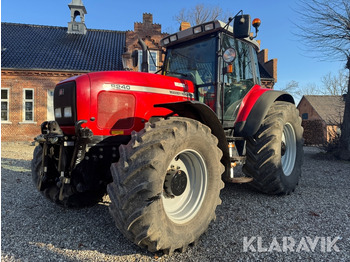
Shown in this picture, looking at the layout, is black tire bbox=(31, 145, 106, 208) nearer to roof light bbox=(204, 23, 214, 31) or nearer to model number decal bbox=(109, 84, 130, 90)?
model number decal bbox=(109, 84, 130, 90)

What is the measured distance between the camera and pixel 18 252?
2561 millimetres

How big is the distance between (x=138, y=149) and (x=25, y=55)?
17041mm

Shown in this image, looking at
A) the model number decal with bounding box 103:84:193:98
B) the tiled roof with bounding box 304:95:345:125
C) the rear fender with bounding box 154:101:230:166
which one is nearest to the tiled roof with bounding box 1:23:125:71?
the model number decal with bounding box 103:84:193:98

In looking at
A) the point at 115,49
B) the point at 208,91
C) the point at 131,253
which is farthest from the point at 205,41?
the point at 115,49

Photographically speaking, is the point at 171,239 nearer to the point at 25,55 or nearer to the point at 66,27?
the point at 25,55

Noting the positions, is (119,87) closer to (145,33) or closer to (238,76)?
(238,76)

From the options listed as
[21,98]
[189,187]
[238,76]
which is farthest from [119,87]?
[21,98]

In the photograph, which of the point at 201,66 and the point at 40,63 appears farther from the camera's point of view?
the point at 40,63

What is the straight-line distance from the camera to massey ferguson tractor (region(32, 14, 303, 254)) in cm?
218

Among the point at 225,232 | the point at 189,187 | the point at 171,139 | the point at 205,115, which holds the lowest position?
the point at 225,232

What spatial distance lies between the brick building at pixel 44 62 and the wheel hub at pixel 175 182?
1179cm

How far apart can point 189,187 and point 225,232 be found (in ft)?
2.20

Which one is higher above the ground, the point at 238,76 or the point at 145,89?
the point at 238,76

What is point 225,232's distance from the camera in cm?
294
